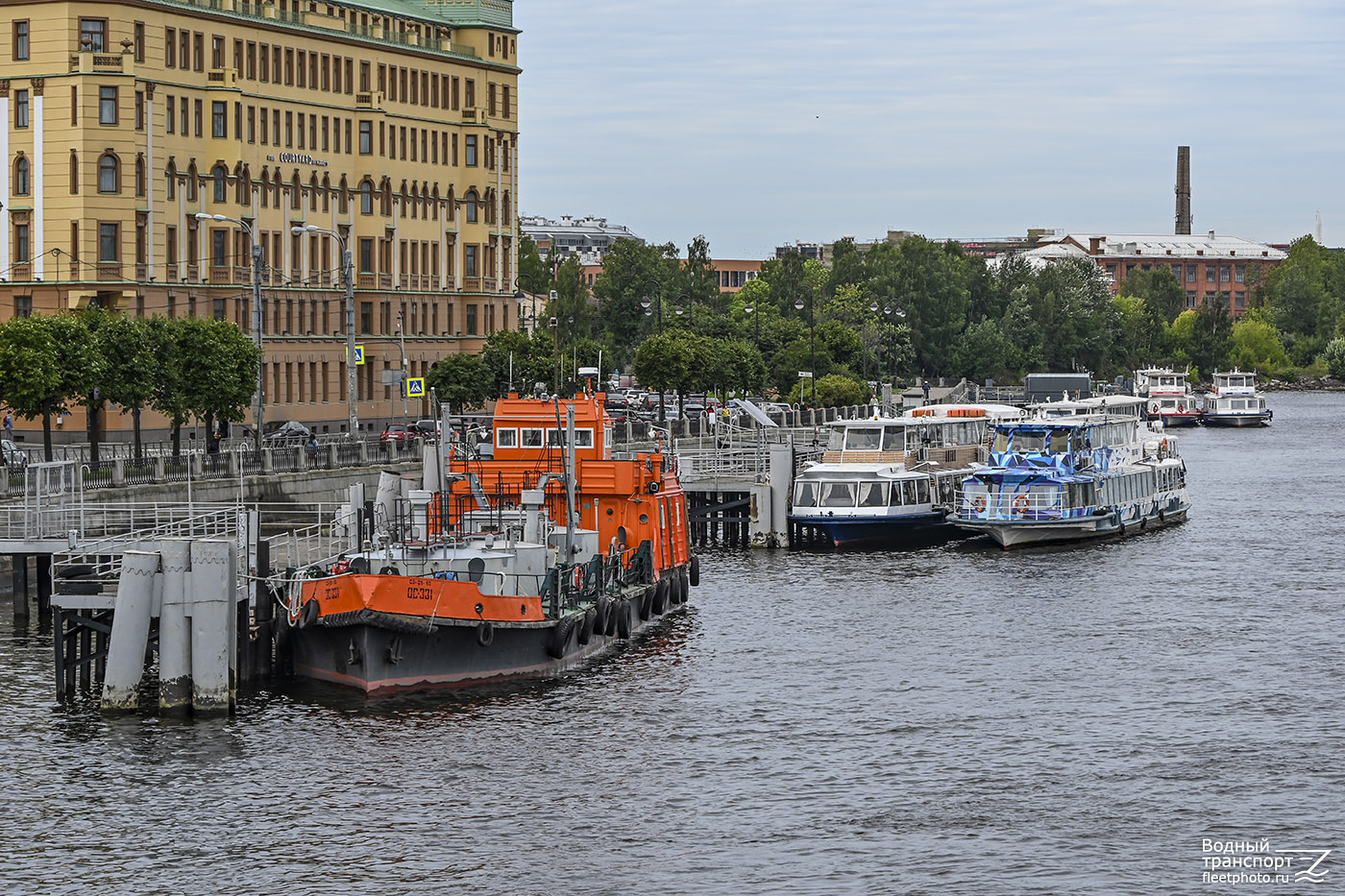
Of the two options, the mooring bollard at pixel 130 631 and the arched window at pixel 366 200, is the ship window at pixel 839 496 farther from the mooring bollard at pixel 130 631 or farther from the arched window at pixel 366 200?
the arched window at pixel 366 200

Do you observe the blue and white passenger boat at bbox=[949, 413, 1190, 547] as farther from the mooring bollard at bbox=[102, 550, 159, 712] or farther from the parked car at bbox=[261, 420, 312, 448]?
the mooring bollard at bbox=[102, 550, 159, 712]

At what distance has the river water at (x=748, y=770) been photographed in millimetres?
39750

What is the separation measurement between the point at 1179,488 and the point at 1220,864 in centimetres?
6644

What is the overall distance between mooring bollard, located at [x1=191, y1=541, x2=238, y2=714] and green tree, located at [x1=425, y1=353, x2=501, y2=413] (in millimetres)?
63612

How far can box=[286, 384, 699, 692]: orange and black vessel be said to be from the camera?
5159 cm

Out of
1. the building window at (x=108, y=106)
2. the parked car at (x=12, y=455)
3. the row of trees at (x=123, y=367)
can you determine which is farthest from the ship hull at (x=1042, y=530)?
the building window at (x=108, y=106)

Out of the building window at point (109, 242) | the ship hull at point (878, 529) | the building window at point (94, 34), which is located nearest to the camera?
the ship hull at point (878, 529)

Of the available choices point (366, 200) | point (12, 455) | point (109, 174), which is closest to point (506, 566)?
point (12, 455)

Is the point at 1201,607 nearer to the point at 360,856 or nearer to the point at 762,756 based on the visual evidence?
the point at 762,756

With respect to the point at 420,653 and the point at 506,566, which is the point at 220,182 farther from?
the point at 420,653

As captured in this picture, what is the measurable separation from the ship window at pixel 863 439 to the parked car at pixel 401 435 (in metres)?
19.0

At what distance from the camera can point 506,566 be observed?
53.6m

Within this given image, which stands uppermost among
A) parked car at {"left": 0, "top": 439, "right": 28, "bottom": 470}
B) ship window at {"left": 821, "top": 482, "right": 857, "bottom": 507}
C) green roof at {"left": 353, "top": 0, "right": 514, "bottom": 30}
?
green roof at {"left": 353, "top": 0, "right": 514, "bottom": 30}

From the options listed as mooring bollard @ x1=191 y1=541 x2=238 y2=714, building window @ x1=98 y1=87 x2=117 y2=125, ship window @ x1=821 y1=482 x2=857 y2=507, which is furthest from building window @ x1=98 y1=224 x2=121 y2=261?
mooring bollard @ x1=191 y1=541 x2=238 y2=714
